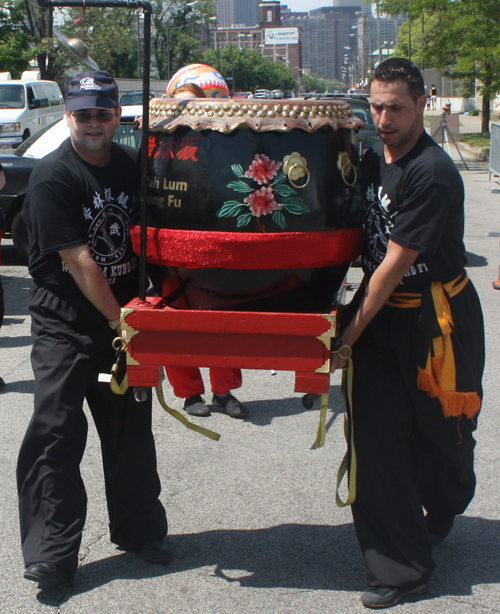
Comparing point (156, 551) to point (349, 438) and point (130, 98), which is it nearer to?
point (349, 438)

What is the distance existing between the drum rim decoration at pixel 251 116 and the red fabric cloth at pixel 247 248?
325 mm

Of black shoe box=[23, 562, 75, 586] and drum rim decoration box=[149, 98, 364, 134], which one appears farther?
black shoe box=[23, 562, 75, 586]

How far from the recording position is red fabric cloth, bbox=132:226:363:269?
95.7 inches

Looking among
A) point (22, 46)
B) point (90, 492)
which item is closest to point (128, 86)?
point (22, 46)

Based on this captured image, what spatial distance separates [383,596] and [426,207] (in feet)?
4.50

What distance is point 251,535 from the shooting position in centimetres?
328

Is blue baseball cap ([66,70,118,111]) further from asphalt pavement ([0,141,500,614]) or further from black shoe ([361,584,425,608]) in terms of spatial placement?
black shoe ([361,584,425,608])

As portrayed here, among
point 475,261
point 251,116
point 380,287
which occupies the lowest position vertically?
point 475,261

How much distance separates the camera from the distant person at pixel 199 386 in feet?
15.4

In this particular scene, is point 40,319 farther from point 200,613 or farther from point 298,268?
point 200,613

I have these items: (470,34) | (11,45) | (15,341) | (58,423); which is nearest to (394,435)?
(58,423)

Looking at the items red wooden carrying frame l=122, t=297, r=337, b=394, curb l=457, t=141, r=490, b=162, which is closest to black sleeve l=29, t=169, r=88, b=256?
red wooden carrying frame l=122, t=297, r=337, b=394

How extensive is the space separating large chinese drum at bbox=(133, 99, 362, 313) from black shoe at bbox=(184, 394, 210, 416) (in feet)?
7.15

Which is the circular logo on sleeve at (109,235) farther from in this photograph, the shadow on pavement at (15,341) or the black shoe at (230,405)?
the shadow on pavement at (15,341)
